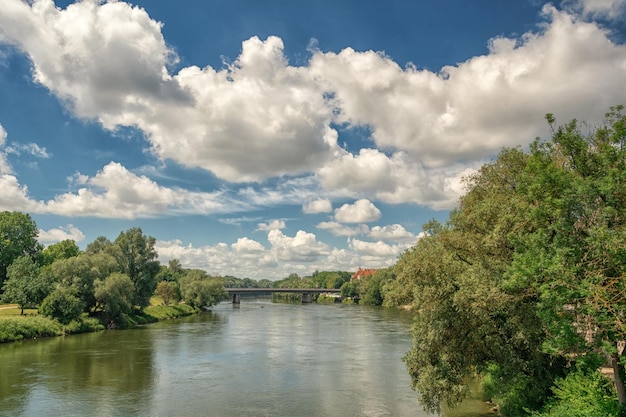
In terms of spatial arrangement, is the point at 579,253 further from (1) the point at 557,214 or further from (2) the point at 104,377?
(2) the point at 104,377

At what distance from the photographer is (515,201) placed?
19.4 m

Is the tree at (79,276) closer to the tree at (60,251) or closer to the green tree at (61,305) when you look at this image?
the green tree at (61,305)

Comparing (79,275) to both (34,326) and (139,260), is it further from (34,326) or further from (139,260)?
(139,260)

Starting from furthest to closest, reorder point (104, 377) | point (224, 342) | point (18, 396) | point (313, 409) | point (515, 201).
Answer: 1. point (224, 342)
2. point (104, 377)
3. point (18, 396)
4. point (313, 409)
5. point (515, 201)

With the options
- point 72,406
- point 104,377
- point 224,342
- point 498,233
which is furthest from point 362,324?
point 498,233

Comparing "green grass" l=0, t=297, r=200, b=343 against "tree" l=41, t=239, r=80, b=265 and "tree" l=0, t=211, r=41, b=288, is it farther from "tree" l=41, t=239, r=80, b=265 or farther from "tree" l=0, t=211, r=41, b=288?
"tree" l=41, t=239, r=80, b=265

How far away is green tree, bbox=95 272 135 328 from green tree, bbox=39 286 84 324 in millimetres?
4214

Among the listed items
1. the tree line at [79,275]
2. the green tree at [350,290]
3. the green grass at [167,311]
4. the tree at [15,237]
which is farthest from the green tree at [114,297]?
the green tree at [350,290]

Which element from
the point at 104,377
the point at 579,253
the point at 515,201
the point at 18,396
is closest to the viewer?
the point at 579,253

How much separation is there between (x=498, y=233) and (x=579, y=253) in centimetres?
382

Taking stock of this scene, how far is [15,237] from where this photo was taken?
9119 centimetres

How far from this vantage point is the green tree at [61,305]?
58344 millimetres

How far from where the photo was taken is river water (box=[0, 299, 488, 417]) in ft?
89.7

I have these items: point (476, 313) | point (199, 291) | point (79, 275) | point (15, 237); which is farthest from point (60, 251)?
point (476, 313)
